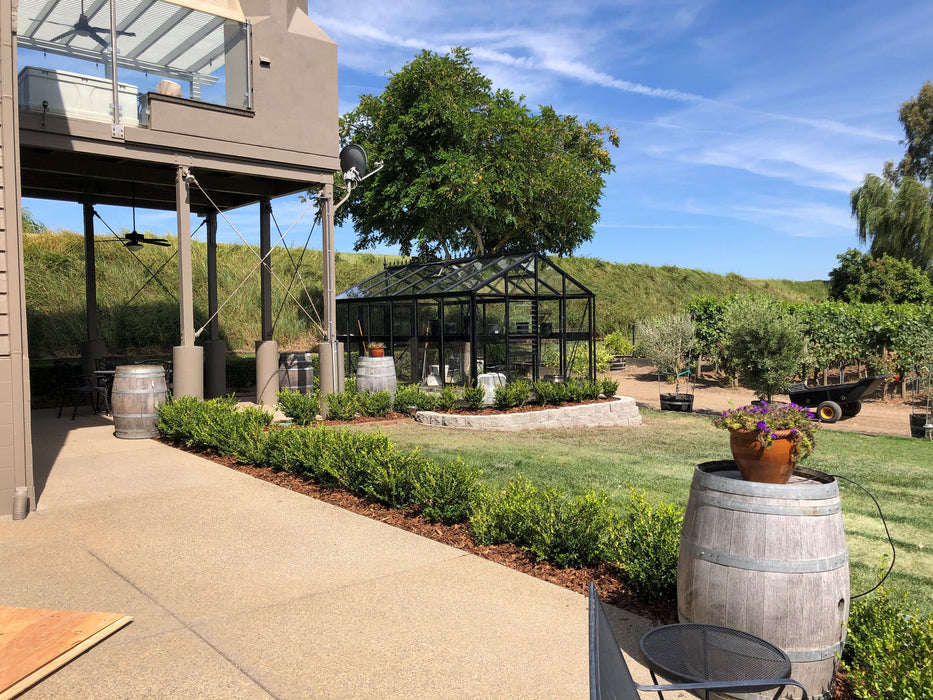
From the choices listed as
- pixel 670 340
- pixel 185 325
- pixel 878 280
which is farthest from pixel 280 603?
pixel 878 280

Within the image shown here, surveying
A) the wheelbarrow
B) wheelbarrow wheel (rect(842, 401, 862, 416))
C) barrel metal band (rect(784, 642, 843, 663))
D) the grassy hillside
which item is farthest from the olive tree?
barrel metal band (rect(784, 642, 843, 663))

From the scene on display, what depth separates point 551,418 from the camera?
13.6m

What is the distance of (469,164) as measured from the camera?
2223 centimetres

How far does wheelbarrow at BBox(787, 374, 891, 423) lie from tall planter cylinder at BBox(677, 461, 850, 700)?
45.1 ft

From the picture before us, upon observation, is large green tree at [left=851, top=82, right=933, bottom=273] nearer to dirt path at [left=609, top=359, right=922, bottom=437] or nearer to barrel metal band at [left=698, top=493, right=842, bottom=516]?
dirt path at [left=609, top=359, right=922, bottom=437]

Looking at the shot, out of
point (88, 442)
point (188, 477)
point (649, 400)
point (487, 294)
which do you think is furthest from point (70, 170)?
point (649, 400)

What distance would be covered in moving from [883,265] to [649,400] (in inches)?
799

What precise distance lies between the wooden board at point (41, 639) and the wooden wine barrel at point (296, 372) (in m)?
10.4

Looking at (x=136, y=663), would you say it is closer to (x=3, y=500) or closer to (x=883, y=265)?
(x=3, y=500)

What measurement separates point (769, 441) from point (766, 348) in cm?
1333

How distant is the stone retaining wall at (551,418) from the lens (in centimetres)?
1276

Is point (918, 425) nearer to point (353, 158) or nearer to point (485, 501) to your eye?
point (485, 501)

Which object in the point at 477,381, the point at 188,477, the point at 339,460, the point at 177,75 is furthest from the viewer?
the point at 477,381

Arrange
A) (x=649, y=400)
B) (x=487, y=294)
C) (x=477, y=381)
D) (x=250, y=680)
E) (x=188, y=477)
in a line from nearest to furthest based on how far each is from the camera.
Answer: (x=250, y=680) → (x=188, y=477) → (x=477, y=381) → (x=487, y=294) → (x=649, y=400)
